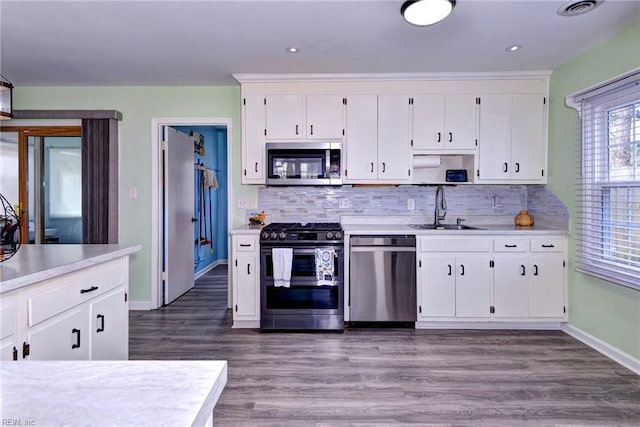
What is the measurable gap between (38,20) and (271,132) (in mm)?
1900

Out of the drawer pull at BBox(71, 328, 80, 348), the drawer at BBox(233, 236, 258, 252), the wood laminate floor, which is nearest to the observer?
the drawer pull at BBox(71, 328, 80, 348)

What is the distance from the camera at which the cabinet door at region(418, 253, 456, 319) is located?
126 inches

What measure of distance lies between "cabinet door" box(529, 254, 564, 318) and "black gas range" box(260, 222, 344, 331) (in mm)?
1786

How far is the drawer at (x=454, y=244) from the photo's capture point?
3197 mm

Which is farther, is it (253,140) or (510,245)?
(253,140)

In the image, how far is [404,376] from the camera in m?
2.38

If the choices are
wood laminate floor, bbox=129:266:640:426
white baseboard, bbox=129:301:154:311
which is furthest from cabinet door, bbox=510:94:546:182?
white baseboard, bbox=129:301:154:311

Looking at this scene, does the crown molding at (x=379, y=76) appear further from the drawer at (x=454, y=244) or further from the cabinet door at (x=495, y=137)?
the drawer at (x=454, y=244)

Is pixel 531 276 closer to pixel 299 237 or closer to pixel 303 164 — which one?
pixel 299 237

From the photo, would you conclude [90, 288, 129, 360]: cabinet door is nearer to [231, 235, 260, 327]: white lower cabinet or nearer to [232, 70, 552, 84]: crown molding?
[231, 235, 260, 327]: white lower cabinet

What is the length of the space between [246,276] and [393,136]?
198 cm

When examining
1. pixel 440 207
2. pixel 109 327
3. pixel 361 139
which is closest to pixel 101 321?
pixel 109 327

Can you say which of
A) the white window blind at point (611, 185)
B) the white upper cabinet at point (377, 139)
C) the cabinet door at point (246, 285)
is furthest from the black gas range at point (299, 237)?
the white window blind at point (611, 185)

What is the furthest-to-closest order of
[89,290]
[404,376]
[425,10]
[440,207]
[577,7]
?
[440,207] < [404,376] < [577,7] < [425,10] < [89,290]
